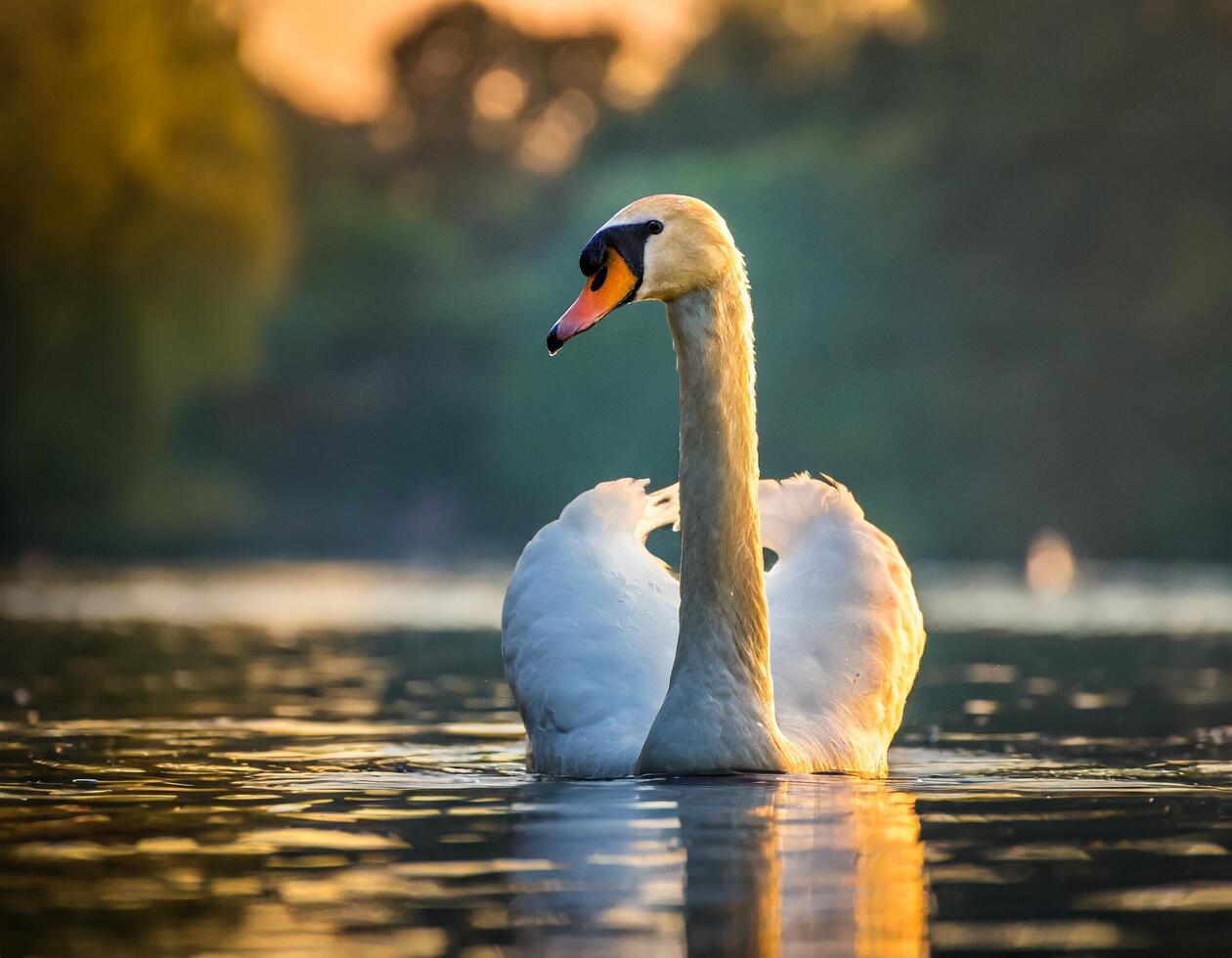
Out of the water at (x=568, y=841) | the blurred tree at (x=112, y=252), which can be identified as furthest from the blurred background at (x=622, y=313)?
the water at (x=568, y=841)

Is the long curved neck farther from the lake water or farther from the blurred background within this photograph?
the blurred background

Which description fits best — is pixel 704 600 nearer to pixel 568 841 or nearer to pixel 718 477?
pixel 718 477

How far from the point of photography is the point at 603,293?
27.0 ft

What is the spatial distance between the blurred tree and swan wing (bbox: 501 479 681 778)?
31.8 m

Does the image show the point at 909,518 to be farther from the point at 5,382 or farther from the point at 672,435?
the point at 5,382

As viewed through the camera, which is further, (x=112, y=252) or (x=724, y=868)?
(x=112, y=252)

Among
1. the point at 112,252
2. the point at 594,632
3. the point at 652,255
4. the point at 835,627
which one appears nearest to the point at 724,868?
the point at 652,255

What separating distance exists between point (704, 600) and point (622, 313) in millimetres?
48115

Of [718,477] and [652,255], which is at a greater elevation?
[652,255]

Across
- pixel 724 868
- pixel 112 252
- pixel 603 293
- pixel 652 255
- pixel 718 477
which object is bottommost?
pixel 724 868

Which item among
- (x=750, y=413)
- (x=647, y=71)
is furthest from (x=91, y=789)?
(x=647, y=71)

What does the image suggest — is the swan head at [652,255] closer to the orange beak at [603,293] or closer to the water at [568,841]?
the orange beak at [603,293]

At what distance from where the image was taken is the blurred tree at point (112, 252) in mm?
42469

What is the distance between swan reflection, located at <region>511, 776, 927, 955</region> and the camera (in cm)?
540
